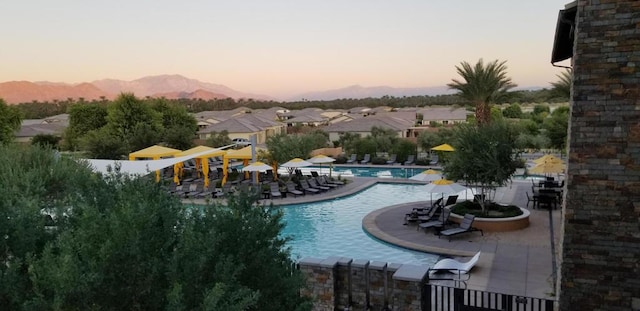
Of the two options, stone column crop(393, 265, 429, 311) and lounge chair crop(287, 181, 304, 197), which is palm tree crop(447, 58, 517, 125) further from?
stone column crop(393, 265, 429, 311)

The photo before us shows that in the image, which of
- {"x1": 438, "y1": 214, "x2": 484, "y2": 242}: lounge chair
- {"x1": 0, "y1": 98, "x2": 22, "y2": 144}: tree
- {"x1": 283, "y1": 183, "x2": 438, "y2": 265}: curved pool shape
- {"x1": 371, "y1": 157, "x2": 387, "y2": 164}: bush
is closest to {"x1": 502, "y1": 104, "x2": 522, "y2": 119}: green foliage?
{"x1": 371, "y1": 157, "x2": 387, "y2": 164}: bush

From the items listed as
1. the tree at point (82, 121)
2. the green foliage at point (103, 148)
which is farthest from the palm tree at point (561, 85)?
the tree at point (82, 121)

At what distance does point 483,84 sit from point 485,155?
15954 mm

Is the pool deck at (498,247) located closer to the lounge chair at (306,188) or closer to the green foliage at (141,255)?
the lounge chair at (306,188)

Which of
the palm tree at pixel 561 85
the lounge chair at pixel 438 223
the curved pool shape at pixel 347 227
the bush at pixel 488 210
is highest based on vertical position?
the palm tree at pixel 561 85

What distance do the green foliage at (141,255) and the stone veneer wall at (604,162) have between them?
3.89 metres

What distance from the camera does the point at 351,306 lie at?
25.2 feet

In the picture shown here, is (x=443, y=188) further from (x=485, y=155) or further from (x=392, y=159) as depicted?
(x=392, y=159)

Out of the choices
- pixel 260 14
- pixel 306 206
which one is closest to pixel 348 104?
pixel 260 14

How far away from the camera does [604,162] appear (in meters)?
5.82

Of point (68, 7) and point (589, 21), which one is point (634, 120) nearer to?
point (589, 21)

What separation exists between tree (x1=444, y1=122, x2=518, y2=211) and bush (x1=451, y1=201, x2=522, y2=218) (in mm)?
375

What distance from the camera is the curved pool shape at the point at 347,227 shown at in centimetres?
1318

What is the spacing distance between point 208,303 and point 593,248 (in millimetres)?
5218
